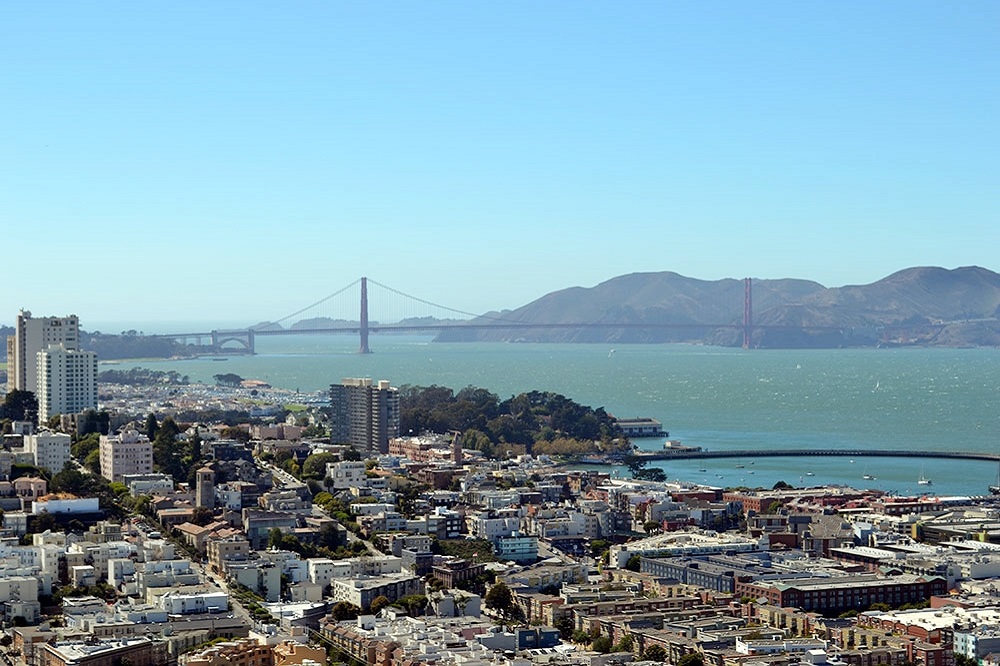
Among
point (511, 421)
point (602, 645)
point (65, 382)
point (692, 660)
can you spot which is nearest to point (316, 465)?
point (65, 382)

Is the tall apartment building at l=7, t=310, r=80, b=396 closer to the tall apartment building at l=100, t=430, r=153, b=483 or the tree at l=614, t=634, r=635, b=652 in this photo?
the tall apartment building at l=100, t=430, r=153, b=483

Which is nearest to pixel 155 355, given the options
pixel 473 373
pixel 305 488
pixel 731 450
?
pixel 473 373

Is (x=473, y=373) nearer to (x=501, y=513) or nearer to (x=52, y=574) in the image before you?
(x=501, y=513)

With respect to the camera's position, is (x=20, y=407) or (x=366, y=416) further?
(x=366, y=416)

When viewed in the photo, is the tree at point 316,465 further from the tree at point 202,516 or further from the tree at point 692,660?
the tree at point 692,660

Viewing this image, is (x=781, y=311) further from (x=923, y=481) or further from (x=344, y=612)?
(x=344, y=612)

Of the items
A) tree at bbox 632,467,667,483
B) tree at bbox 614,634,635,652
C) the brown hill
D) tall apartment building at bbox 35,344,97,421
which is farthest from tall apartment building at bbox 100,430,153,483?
the brown hill

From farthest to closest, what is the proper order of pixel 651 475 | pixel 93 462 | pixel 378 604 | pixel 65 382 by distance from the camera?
1. pixel 651 475
2. pixel 65 382
3. pixel 93 462
4. pixel 378 604
